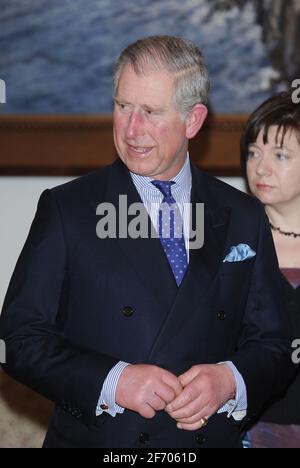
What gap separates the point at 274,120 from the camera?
8.79 feet

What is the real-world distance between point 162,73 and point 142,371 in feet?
2.16

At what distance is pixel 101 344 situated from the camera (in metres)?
2.11

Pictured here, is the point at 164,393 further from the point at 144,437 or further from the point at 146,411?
the point at 144,437

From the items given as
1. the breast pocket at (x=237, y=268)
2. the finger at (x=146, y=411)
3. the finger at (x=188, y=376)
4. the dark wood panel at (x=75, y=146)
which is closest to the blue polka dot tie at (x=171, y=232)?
the breast pocket at (x=237, y=268)

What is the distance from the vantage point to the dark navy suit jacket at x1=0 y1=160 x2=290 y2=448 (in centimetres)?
205

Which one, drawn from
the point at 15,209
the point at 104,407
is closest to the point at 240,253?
the point at 104,407

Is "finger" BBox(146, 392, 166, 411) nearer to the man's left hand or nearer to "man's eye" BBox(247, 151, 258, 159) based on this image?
the man's left hand

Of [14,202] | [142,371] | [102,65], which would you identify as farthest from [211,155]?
[142,371]

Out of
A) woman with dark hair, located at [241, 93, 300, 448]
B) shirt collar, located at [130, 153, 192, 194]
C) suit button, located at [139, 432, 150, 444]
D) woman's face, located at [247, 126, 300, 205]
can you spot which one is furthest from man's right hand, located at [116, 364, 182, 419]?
woman's face, located at [247, 126, 300, 205]

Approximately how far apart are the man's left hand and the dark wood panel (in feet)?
4.63

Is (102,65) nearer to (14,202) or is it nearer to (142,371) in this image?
(14,202)

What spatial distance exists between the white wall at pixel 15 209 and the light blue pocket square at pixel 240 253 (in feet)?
3.89

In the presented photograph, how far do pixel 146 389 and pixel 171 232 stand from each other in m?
0.40

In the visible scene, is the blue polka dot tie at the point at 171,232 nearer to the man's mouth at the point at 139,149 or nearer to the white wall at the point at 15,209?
the man's mouth at the point at 139,149
